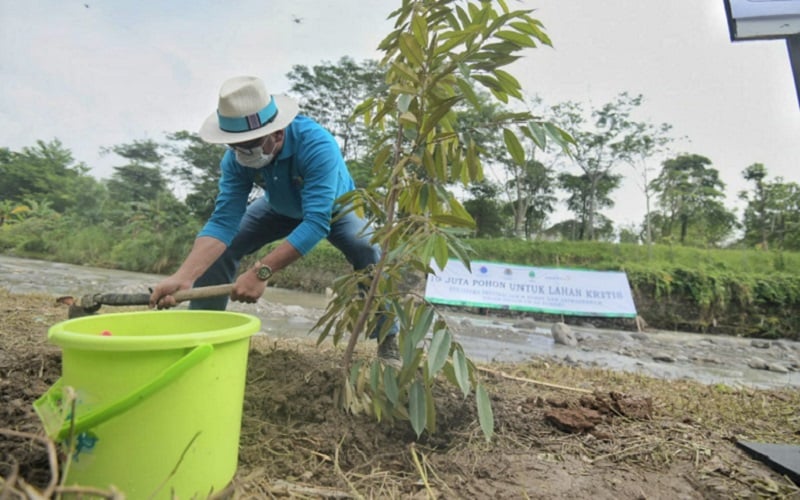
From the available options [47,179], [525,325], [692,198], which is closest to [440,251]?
[525,325]

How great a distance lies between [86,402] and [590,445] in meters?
1.24

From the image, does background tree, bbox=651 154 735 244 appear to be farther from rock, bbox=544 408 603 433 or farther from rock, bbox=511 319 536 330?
rock, bbox=544 408 603 433

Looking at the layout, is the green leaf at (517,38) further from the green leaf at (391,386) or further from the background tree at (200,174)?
the background tree at (200,174)

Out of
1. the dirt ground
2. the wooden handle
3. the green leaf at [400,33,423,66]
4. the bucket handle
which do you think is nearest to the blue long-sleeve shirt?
the wooden handle

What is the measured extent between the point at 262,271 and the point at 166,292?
0.35 metres

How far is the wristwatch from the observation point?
1521 mm

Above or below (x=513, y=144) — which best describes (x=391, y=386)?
below

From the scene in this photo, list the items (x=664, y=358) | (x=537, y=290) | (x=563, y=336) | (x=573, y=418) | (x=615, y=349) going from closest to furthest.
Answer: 1. (x=573, y=418)
2. (x=664, y=358)
3. (x=615, y=349)
4. (x=563, y=336)
5. (x=537, y=290)

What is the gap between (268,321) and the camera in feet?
15.1

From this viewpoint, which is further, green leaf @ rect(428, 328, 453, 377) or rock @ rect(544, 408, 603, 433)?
rock @ rect(544, 408, 603, 433)

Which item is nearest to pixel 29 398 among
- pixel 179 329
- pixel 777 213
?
pixel 179 329

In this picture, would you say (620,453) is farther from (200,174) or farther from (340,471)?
(200,174)

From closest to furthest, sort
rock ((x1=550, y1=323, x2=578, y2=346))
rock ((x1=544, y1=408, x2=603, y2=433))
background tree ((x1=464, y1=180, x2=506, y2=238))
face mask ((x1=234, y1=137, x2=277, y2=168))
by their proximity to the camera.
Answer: rock ((x1=544, y1=408, x2=603, y2=433)), face mask ((x1=234, y1=137, x2=277, y2=168)), rock ((x1=550, y1=323, x2=578, y2=346)), background tree ((x1=464, y1=180, x2=506, y2=238))

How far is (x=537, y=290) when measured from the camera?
25.7 feet
